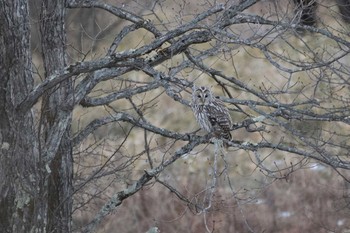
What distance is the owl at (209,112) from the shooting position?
7.73 m

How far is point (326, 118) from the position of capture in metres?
7.38

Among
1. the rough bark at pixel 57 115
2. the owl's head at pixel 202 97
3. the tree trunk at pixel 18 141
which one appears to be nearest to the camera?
the tree trunk at pixel 18 141

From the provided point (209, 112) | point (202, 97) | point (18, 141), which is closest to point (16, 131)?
point (18, 141)

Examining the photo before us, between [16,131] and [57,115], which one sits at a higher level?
[57,115]

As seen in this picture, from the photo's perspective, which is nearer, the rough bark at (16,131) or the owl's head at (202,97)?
the rough bark at (16,131)

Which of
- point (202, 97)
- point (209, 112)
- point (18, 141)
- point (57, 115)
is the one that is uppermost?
point (202, 97)

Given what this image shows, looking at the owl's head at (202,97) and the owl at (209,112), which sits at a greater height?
the owl's head at (202,97)

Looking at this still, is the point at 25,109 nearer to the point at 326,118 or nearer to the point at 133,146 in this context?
the point at 326,118

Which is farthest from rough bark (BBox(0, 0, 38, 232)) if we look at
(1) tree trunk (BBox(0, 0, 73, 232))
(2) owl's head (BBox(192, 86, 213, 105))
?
(2) owl's head (BBox(192, 86, 213, 105))

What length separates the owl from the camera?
7.73 metres

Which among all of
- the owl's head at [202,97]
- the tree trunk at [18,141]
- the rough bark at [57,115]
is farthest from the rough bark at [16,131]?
Answer: the owl's head at [202,97]

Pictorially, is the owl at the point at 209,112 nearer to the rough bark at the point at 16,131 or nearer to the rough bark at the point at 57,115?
the rough bark at the point at 57,115

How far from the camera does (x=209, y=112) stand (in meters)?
8.24

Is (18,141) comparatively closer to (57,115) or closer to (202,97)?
(57,115)
